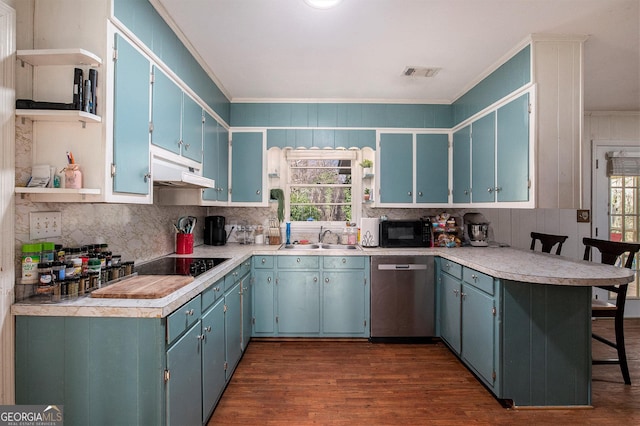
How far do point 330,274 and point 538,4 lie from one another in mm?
→ 2603

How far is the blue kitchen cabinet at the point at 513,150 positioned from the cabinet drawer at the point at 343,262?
1376mm

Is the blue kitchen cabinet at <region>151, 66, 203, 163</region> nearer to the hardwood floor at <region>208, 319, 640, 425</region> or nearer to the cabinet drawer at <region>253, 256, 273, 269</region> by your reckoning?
the cabinet drawer at <region>253, 256, 273, 269</region>

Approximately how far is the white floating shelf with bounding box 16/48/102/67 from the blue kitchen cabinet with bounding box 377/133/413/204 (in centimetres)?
281

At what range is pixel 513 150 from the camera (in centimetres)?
260

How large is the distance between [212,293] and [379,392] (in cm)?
142

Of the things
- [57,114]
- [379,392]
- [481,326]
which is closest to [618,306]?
[481,326]

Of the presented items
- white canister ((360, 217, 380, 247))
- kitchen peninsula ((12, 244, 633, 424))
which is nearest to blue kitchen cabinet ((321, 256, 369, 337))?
kitchen peninsula ((12, 244, 633, 424))

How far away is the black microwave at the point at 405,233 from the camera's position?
Answer: 344 centimetres

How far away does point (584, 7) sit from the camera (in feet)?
6.74

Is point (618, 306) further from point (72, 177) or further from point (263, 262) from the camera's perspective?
point (72, 177)

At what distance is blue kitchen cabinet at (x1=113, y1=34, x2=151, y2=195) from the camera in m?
1.58

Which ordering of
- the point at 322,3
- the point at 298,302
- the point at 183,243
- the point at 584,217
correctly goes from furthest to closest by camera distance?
1. the point at 584,217
2. the point at 298,302
3. the point at 183,243
4. the point at 322,3

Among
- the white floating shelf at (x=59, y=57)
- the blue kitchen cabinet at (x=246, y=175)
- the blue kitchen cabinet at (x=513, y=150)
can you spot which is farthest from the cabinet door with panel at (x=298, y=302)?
the white floating shelf at (x=59, y=57)

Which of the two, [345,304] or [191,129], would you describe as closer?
[191,129]
